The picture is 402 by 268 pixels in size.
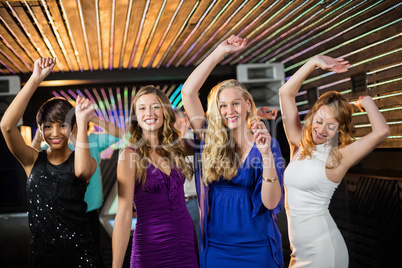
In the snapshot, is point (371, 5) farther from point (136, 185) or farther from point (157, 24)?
point (136, 185)

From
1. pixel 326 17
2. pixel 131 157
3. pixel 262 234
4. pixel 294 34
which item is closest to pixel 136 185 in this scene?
pixel 131 157

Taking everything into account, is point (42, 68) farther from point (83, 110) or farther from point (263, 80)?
point (263, 80)

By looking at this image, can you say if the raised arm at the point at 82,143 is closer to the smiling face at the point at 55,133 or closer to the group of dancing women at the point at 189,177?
the group of dancing women at the point at 189,177

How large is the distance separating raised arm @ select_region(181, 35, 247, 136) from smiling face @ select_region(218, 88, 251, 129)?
0.12m

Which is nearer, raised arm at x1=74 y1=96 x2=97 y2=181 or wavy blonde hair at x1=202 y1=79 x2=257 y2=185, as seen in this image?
raised arm at x1=74 y1=96 x2=97 y2=181

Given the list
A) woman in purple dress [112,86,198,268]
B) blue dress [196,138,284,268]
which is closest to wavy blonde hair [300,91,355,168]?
blue dress [196,138,284,268]

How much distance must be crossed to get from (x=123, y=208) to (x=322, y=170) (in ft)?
3.53

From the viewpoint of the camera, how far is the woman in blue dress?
2.08 metres

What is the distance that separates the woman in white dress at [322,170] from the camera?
2.24m

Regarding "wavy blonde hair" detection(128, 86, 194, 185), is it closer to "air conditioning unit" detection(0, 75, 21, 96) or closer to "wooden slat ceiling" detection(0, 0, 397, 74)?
"wooden slat ceiling" detection(0, 0, 397, 74)

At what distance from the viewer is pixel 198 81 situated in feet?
7.13

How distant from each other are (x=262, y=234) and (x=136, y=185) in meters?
0.66

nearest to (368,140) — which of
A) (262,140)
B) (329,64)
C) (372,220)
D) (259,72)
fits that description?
(329,64)

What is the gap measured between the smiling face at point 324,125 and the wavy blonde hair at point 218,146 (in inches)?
16.0
